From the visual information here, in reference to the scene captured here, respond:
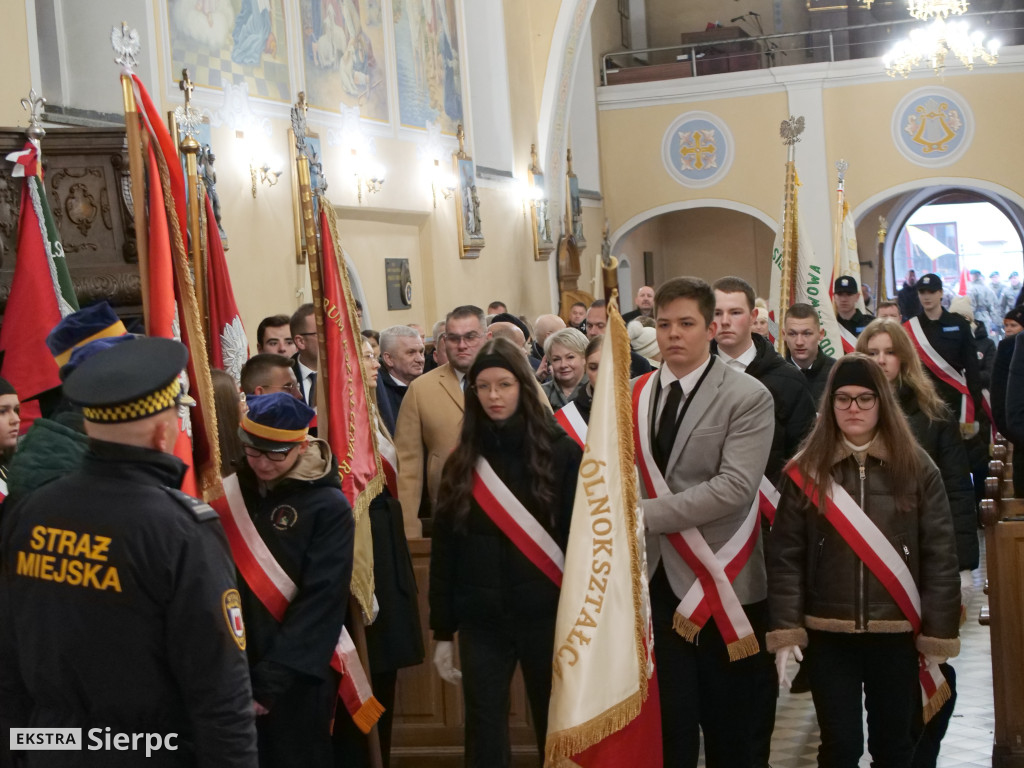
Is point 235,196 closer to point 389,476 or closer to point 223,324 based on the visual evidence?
point 223,324

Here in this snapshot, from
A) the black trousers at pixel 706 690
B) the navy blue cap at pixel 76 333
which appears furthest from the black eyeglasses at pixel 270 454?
the black trousers at pixel 706 690

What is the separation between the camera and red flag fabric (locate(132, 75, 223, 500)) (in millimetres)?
3973

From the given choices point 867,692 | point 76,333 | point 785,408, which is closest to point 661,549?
point 867,692

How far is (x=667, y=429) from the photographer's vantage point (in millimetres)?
4180

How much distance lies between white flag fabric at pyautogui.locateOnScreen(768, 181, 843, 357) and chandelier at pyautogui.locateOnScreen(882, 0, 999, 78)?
8.09 meters

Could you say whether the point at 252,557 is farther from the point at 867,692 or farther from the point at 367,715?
the point at 867,692

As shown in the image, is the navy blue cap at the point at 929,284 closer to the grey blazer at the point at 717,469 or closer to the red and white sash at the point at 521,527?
the grey blazer at the point at 717,469

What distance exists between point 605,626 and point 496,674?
0.42 meters

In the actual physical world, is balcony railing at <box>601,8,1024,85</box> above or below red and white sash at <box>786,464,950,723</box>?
above

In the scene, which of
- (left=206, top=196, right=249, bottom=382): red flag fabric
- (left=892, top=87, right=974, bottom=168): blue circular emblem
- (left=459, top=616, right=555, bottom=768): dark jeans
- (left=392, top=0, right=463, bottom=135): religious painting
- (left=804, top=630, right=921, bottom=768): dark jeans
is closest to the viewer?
(left=804, top=630, right=921, bottom=768): dark jeans

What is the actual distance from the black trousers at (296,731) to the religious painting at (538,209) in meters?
13.2

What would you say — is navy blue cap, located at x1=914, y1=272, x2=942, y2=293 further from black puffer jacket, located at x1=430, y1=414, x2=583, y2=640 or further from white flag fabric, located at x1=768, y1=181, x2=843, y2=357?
black puffer jacket, located at x1=430, y1=414, x2=583, y2=640

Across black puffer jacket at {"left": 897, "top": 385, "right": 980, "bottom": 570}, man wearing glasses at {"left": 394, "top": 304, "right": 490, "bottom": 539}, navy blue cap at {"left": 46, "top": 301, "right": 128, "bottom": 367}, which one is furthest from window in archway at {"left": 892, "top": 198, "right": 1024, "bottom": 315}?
navy blue cap at {"left": 46, "top": 301, "right": 128, "bottom": 367}

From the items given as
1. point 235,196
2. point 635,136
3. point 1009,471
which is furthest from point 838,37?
point 1009,471
